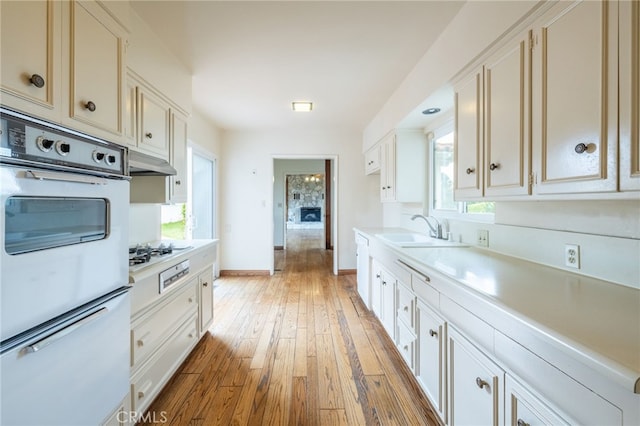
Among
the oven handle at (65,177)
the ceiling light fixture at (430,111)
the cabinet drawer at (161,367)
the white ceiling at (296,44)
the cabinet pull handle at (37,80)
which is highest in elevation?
the white ceiling at (296,44)

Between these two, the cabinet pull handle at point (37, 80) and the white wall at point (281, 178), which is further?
the white wall at point (281, 178)

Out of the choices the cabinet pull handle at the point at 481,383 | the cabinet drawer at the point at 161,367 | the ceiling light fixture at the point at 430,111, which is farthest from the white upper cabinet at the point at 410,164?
the cabinet drawer at the point at 161,367

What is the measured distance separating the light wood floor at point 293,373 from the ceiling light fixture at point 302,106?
253cm

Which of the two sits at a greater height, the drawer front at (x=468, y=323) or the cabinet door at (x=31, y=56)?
the cabinet door at (x=31, y=56)

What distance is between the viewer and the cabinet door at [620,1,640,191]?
82 centimetres

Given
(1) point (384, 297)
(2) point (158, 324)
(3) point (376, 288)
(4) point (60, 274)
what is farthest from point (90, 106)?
(3) point (376, 288)

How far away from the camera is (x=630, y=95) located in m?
0.83

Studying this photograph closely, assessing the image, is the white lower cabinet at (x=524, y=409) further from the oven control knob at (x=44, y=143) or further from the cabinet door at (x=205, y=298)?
the cabinet door at (x=205, y=298)

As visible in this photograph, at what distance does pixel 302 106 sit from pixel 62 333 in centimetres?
309

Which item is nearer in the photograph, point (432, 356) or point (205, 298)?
point (432, 356)

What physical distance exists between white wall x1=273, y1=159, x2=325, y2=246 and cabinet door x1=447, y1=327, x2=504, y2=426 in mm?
6261

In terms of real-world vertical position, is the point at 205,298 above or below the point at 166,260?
below

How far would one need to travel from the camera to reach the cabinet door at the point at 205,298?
227 centimetres

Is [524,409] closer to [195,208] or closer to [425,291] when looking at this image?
[425,291]
